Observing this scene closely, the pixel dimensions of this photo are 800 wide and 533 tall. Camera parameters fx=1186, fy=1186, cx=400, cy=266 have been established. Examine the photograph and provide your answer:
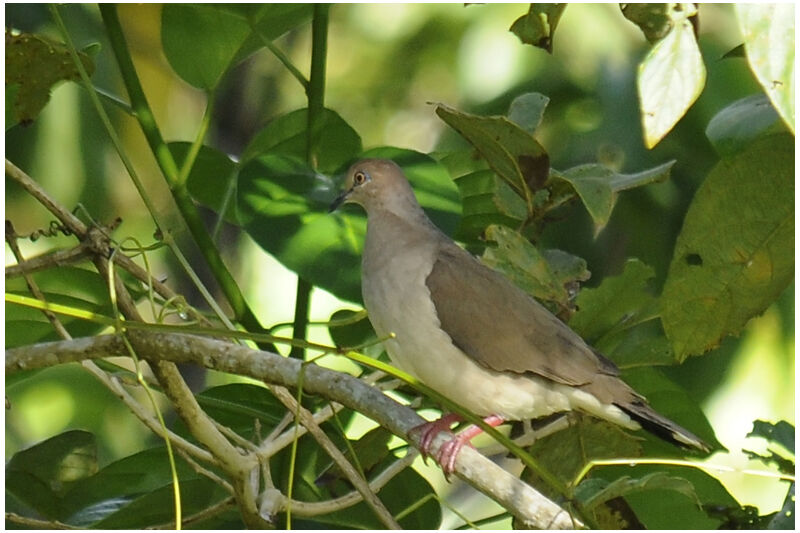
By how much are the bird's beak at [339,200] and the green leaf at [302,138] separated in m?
0.06

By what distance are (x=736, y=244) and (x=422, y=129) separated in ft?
13.1

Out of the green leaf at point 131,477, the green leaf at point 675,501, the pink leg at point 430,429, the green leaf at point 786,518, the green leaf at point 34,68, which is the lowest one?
the green leaf at point 786,518

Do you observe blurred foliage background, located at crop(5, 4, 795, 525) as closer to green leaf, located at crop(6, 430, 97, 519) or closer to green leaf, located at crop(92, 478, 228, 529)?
green leaf, located at crop(6, 430, 97, 519)

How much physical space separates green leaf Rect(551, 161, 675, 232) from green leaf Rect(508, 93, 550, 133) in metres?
0.33

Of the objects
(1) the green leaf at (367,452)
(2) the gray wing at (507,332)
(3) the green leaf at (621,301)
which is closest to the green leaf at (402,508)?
(1) the green leaf at (367,452)

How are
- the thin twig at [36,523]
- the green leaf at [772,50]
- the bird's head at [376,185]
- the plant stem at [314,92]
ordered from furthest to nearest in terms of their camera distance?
the bird's head at [376,185] < the plant stem at [314,92] < the thin twig at [36,523] < the green leaf at [772,50]

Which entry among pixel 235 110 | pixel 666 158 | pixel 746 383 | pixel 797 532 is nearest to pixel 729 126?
pixel 797 532

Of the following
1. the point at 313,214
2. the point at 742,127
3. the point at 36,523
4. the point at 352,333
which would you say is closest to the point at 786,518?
the point at 742,127

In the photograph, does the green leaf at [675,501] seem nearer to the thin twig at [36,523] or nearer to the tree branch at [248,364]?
the tree branch at [248,364]

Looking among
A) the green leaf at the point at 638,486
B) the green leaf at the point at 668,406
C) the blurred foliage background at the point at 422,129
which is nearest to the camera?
the green leaf at the point at 638,486

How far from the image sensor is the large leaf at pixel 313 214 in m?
2.56

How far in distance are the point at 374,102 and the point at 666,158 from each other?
7.15 feet

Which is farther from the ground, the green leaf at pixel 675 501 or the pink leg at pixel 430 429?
the pink leg at pixel 430 429

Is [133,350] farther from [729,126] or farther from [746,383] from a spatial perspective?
[746,383]
